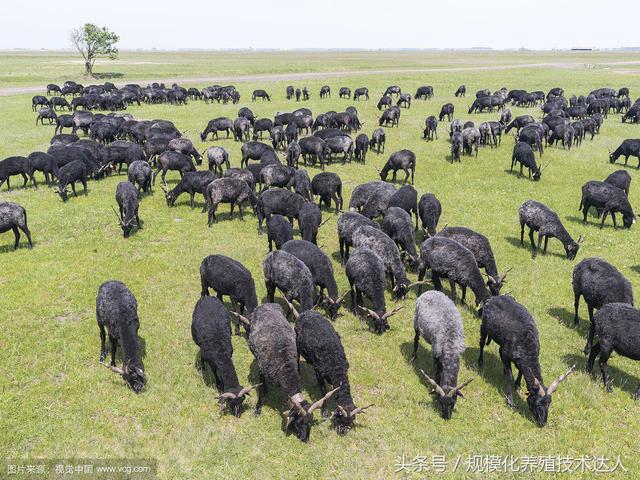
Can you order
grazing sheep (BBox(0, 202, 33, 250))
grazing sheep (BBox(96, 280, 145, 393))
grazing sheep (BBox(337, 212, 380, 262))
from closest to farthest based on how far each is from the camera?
grazing sheep (BBox(96, 280, 145, 393)), grazing sheep (BBox(337, 212, 380, 262)), grazing sheep (BBox(0, 202, 33, 250))

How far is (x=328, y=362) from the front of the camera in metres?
8.98

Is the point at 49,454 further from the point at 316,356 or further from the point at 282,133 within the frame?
the point at 282,133

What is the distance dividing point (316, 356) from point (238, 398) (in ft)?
5.91

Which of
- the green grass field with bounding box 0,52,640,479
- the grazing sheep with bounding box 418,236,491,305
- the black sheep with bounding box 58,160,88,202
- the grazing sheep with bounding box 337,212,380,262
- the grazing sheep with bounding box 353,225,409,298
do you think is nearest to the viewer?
the green grass field with bounding box 0,52,640,479

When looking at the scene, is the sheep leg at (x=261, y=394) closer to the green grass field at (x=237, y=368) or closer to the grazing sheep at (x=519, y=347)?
the green grass field at (x=237, y=368)

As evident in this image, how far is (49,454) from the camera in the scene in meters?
7.77

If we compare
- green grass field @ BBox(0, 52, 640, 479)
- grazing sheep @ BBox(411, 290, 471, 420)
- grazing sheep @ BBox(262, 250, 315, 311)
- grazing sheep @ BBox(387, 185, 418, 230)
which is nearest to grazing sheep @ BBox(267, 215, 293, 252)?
green grass field @ BBox(0, 52, 640, 479)

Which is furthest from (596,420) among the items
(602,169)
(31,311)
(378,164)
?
(602,169)

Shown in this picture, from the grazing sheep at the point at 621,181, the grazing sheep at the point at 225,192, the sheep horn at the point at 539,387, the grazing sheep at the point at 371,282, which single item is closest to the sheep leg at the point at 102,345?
the grazing sheep at the point at 371,282

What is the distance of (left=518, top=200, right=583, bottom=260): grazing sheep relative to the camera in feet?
51.8

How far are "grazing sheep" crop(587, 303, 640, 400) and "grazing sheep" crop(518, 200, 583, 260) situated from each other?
6.25m

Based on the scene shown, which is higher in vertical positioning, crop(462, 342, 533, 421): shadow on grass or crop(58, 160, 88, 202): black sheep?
crop(58, 160, 88, 202): black sheep

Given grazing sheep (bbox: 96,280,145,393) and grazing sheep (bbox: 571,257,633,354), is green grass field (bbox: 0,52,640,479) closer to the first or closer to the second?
grazing sheep (bbox: 96,280,145,393)

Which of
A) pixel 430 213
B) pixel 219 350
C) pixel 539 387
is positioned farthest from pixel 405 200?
pixel 219 350
